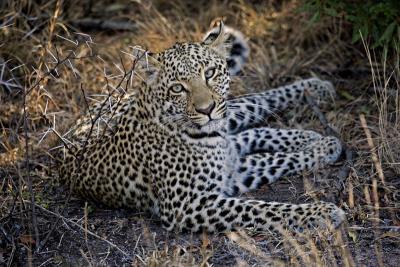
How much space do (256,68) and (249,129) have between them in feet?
4.55

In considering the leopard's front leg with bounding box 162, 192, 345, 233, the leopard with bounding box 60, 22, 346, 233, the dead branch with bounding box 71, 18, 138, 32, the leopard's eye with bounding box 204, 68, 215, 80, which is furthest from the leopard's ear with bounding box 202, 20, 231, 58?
the dead branch with bounding box 71, 18, 138, 32

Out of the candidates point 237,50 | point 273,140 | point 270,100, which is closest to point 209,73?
point 273,140

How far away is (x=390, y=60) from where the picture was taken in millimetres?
9414

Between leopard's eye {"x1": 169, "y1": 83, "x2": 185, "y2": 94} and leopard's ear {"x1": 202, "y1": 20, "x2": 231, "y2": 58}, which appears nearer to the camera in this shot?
leopard's eye {"x1": 169, "y1": 83, "x2": 185, "y2": 94}

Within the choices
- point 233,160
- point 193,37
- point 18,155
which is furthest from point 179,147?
point 193,37

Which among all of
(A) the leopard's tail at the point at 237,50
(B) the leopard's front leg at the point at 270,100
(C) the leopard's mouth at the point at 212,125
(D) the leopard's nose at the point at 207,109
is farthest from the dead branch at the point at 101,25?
(D) the leopard's nose at the point at 207,109

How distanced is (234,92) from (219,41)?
2103 mm

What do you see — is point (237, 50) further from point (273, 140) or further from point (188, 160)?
point (188, 160)

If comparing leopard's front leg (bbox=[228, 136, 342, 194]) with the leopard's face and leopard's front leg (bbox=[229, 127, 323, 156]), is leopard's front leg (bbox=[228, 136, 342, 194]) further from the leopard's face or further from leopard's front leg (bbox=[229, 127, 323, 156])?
the leopard's face

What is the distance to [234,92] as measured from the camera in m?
9.83

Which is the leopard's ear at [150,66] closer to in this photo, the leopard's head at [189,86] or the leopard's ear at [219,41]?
the leopard's head at [189,86]

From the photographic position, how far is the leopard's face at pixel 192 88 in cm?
720

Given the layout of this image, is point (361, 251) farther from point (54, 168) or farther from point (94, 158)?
point (54, 168)

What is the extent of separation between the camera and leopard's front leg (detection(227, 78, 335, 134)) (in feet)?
29.5
